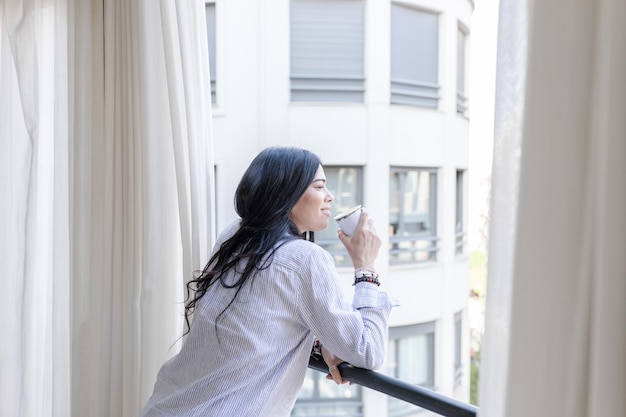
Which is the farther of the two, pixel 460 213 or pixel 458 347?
pixel 458 347

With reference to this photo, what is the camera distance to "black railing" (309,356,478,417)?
90 cm

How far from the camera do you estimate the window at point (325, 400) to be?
229 inches

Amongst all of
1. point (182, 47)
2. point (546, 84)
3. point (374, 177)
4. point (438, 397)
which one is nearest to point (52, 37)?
point (182, 47)

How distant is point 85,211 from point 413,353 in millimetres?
4552

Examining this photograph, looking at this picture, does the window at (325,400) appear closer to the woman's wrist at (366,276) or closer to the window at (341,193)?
the window at (341,193)

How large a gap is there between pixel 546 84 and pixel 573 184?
0.28ft

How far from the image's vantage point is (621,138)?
1.65 ft

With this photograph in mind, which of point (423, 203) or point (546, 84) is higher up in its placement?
point (546, 84)

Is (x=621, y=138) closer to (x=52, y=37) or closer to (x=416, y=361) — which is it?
(x=52, y=37)

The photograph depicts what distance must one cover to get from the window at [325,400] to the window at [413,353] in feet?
1.44

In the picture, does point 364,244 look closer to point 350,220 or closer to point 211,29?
point 350,220

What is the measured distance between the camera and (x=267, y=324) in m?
1.04

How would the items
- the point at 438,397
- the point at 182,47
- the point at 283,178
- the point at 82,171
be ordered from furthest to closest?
the point at 82,171 < the point at 182,47 < the point at 283,178 < the point at 438,397

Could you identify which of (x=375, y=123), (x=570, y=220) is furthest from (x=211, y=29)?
(x=570, y=220)
